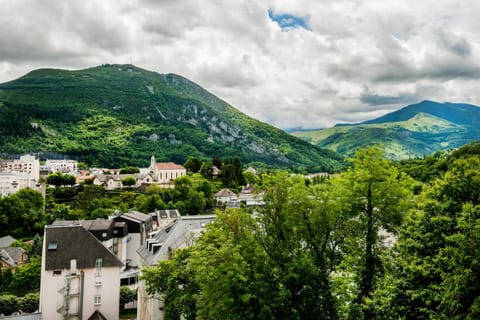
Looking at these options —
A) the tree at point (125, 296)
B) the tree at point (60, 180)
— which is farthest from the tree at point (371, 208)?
the tree at point (60, 180)

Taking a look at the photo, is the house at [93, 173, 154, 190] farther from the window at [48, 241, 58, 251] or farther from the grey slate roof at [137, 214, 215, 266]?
the grey slate roof at [137, 214, 215, 266]

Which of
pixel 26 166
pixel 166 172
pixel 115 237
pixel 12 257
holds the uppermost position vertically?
pixel 26 166

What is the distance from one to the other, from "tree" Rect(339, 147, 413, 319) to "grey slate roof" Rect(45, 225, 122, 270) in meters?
29.0

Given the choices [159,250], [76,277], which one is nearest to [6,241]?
[76,277]

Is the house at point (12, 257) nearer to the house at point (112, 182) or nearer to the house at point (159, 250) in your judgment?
the house at point (159, 250)

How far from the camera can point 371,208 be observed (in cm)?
2034

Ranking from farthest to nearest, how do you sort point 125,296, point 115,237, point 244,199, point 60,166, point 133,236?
point 60,166 < point 244,199 < point 133,236 < point 115,237 < point 125,296

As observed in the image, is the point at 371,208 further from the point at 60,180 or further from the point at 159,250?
the point at 60,180

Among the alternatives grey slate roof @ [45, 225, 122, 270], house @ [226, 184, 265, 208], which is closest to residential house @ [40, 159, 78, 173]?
house @ [226, 184, 265, 208]

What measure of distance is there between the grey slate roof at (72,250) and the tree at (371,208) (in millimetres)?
28977

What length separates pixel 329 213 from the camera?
68.1 ft

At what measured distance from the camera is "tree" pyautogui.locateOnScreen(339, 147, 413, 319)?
19.8m

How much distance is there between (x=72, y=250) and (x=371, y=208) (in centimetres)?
3201

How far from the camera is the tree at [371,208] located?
65.0 feet
